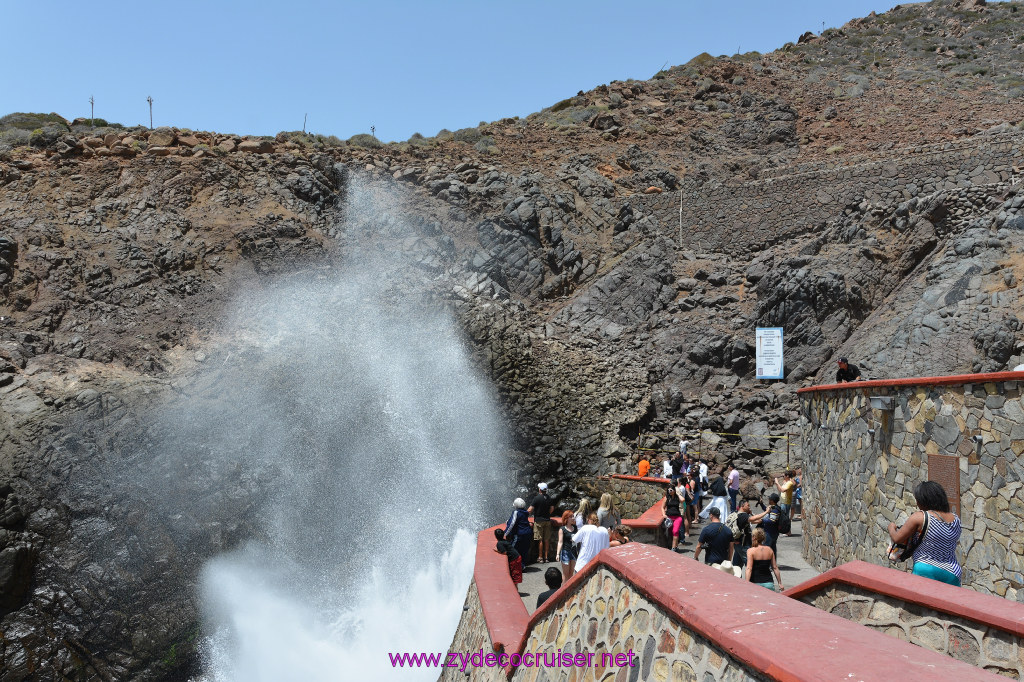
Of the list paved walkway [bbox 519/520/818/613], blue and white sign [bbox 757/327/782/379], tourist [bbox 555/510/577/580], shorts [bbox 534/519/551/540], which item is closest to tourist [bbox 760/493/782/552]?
paved walkway [bbox 519/520/818/613]

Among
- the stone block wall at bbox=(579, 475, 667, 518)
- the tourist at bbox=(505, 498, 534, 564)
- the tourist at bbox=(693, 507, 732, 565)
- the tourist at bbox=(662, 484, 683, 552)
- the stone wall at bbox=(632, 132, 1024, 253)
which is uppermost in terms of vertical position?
the stone wall at bbox=(632, 132, 1024, 253)

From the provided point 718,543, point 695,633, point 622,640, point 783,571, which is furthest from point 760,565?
point 783,571

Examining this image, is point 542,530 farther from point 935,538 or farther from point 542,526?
point 935,538

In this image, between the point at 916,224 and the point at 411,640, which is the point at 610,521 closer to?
the point at 411,640

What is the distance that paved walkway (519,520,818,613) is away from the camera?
9734mm

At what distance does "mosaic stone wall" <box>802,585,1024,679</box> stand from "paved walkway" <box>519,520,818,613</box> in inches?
177

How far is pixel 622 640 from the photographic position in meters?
3.59

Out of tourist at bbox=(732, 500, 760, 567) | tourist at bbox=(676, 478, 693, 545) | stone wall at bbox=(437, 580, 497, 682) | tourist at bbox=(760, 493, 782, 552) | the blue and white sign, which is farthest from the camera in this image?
the blue and white sign

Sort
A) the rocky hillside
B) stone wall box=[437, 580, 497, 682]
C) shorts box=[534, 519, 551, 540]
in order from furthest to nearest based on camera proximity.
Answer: the rocky hillside < shorts box=[534, 519, 551, 540] < stone wall box=[437, 580, 497, 682]

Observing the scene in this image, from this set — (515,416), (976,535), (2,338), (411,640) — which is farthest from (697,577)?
(2,338)

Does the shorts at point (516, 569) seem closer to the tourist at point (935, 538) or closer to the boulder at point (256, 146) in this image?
the tourist at point (935, 538)

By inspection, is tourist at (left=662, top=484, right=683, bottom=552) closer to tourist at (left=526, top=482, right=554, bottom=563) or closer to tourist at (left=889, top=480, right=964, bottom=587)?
tourist at (left=526, top=482, right=554, bottom=563)

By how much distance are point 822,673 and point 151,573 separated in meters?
18.9

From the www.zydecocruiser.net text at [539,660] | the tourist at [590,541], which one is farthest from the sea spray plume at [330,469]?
the tourist at [590,541]
